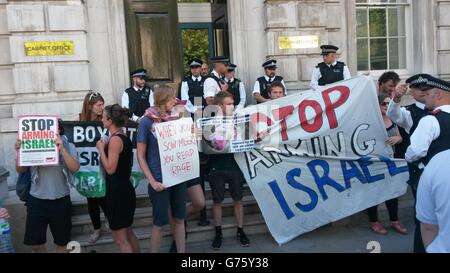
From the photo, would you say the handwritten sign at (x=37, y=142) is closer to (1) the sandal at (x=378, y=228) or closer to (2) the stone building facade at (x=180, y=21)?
(2) the stone building facade at (x=180, y=21)

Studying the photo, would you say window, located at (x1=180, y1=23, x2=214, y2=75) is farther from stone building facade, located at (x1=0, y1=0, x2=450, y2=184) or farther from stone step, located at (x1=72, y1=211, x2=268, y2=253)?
stone step, located at (x1=72, y1=211, x2=268, y2=253)

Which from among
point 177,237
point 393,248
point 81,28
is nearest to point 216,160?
point 177,237

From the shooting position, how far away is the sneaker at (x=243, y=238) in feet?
16.7

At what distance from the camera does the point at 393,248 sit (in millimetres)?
4938

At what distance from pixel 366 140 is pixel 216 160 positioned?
1970 mm

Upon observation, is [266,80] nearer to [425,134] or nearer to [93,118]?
[93,118]

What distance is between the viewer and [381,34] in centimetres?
898

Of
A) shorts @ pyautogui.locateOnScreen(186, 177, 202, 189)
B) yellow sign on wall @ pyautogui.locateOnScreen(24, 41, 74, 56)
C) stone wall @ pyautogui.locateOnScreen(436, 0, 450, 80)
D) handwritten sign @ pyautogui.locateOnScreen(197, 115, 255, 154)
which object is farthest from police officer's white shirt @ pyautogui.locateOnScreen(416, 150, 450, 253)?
stone wall @ pyautogui.locateOnScreen(436, 0, 450, 80)

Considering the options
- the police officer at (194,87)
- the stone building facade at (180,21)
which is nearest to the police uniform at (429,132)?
the police officer at (194,87)

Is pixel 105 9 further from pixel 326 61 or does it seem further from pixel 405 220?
pixel 405 220

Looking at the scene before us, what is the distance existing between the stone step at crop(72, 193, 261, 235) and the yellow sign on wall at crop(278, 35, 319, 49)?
3.10 meters

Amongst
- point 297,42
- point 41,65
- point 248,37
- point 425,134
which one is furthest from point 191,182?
point 297,42

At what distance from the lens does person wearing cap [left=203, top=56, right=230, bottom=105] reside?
6380 millimetres

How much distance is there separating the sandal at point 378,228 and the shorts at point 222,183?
6.08ft
